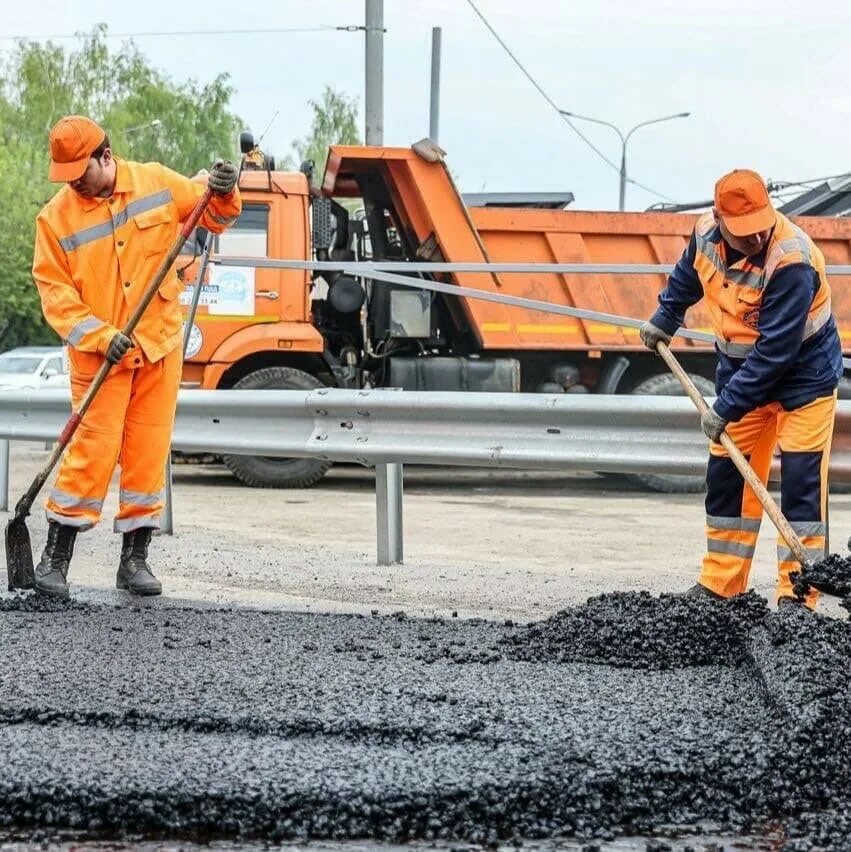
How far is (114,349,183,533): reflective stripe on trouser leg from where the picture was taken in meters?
5.60

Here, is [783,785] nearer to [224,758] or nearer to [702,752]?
[702,752]

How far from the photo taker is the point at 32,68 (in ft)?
151

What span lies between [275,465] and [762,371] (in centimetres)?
716

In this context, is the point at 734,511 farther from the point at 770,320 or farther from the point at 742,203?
the point at 742,203

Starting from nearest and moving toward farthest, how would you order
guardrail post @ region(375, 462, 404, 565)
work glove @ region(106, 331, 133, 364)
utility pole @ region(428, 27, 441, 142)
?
work glove @ region(106, 331, 133, 364) → guardrail post @ region(375, 462, 404, 565) → utility pole @ region(428, 27, 441, 142)

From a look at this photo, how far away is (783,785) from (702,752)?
0.62 feet

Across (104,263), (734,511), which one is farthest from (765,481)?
(104,263)

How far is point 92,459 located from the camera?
5422mm

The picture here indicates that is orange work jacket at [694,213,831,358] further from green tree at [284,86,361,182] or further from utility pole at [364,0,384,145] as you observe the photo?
green tree at [284,86,361,182]

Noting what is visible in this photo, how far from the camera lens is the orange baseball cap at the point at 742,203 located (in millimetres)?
4855

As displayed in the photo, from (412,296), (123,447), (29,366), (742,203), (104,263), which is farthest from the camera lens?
(29,366)

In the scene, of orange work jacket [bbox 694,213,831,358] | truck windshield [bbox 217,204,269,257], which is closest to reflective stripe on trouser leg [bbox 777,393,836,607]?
orange work jacket [bbox 694,213,831,358]

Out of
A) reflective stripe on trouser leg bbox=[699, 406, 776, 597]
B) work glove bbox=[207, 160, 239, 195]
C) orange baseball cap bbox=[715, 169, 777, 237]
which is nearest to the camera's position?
orange baseball cap bbox=[715, 169, 777, 237]

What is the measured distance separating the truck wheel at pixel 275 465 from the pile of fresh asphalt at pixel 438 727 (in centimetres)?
702
